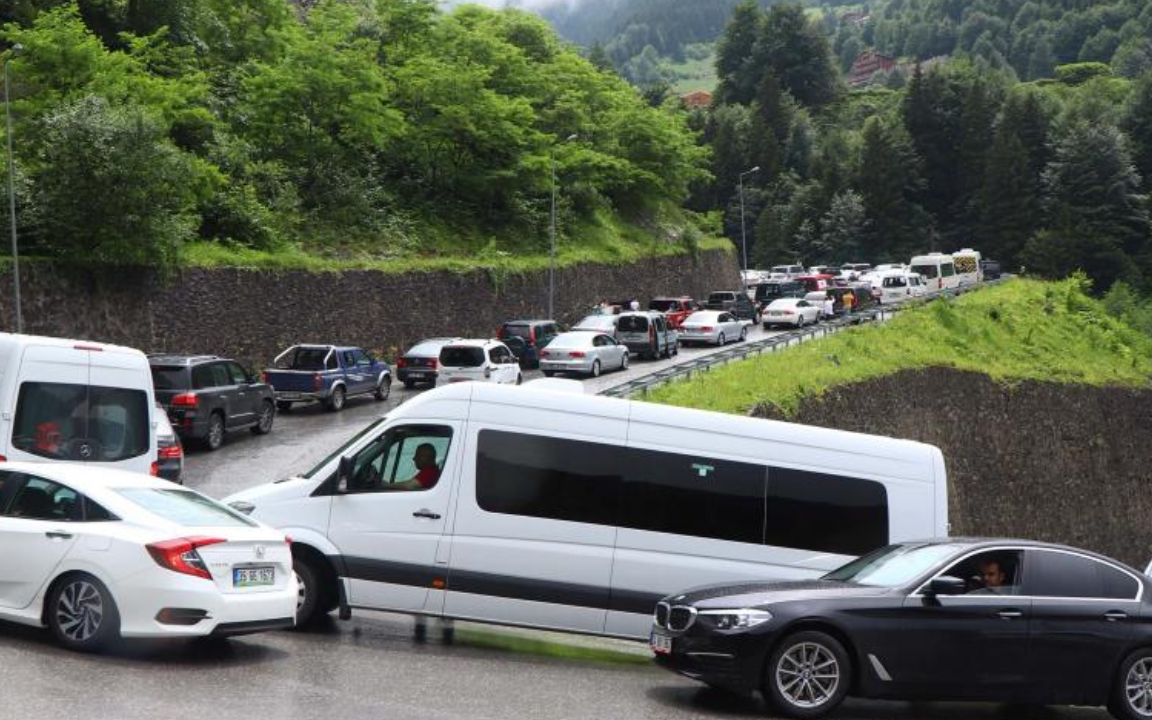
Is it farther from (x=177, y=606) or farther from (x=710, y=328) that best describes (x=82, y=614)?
(x=710, y=328)

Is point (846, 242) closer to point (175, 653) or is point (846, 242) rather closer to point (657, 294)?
point (657, 294)

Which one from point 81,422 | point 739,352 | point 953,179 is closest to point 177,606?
point 81,422

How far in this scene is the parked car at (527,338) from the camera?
4738 cm

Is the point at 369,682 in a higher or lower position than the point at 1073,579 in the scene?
lower

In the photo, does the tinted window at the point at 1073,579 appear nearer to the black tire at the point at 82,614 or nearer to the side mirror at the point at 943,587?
the side mirror at the point at 943,587

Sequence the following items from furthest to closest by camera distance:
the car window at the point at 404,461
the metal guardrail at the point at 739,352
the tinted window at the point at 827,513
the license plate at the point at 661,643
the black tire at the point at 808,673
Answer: the metal guardrail at the point at 739,352, the tinted window at the point at 827,513, the car window at the point at 404,461, the license plate at the point at 661,643, the black tire at the point at 808,673

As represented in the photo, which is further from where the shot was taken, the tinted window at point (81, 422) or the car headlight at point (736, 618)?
the tinted window at point (81, 422)

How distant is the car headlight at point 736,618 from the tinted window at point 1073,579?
231cm

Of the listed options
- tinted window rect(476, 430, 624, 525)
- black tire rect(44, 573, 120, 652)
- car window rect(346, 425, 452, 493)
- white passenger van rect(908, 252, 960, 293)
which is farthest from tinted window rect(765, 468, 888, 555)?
white passenger van rect(908, 252, 960, 293)

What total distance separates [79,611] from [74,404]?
6328mm

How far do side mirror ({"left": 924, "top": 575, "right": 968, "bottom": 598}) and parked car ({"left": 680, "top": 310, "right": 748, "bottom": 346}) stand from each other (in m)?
44.7

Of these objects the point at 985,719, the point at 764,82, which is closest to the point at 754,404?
the point at 985,719

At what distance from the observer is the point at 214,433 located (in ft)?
96.6

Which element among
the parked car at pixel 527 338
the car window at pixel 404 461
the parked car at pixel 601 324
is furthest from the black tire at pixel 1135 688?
the parked car at pixel 601 324
